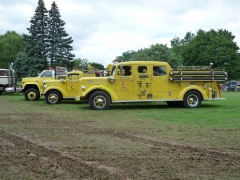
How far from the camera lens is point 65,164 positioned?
5.40 metres

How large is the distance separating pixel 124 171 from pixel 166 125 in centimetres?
484

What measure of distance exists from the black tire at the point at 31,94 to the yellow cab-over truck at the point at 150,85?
6.53m

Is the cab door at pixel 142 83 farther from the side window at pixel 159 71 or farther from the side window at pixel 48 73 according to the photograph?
the side window at pixel 48 73

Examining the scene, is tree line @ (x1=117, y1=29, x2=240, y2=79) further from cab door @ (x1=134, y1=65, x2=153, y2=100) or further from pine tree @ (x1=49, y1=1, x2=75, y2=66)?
cab door @ (x1=134, y1=65, x2=153, y2=100)

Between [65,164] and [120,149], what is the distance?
143 cm

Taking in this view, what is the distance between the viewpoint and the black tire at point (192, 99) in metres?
15.0

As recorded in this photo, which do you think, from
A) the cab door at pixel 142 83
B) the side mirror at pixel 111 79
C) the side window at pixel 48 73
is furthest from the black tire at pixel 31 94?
the cab door at pixel 142 83

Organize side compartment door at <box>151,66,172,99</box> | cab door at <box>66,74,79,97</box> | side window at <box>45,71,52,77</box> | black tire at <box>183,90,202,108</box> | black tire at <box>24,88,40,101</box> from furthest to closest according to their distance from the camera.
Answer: side window at <box>45,71,52,77</box>, black tire at <box>24,88,40,101</box>, cab door at <box>66,74,79,97</box>, black tire at <box>183,90,202,108</box>, side compartment door at <box>151,66,172,99</box>

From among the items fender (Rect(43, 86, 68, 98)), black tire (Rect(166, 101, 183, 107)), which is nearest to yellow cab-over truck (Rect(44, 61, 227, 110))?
black tire (Rect(166, 101, 183, 107))

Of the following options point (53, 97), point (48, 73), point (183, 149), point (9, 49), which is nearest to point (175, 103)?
point (53, 97)

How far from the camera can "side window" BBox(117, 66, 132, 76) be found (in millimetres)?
14562

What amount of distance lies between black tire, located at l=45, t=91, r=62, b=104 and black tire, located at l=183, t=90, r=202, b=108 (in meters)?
6.75

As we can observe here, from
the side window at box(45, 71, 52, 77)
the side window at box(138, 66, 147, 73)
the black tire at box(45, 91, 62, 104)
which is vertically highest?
the side window at box(45, 71, 52, 77)

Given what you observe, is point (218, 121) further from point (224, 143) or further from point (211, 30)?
point (211, 30)
